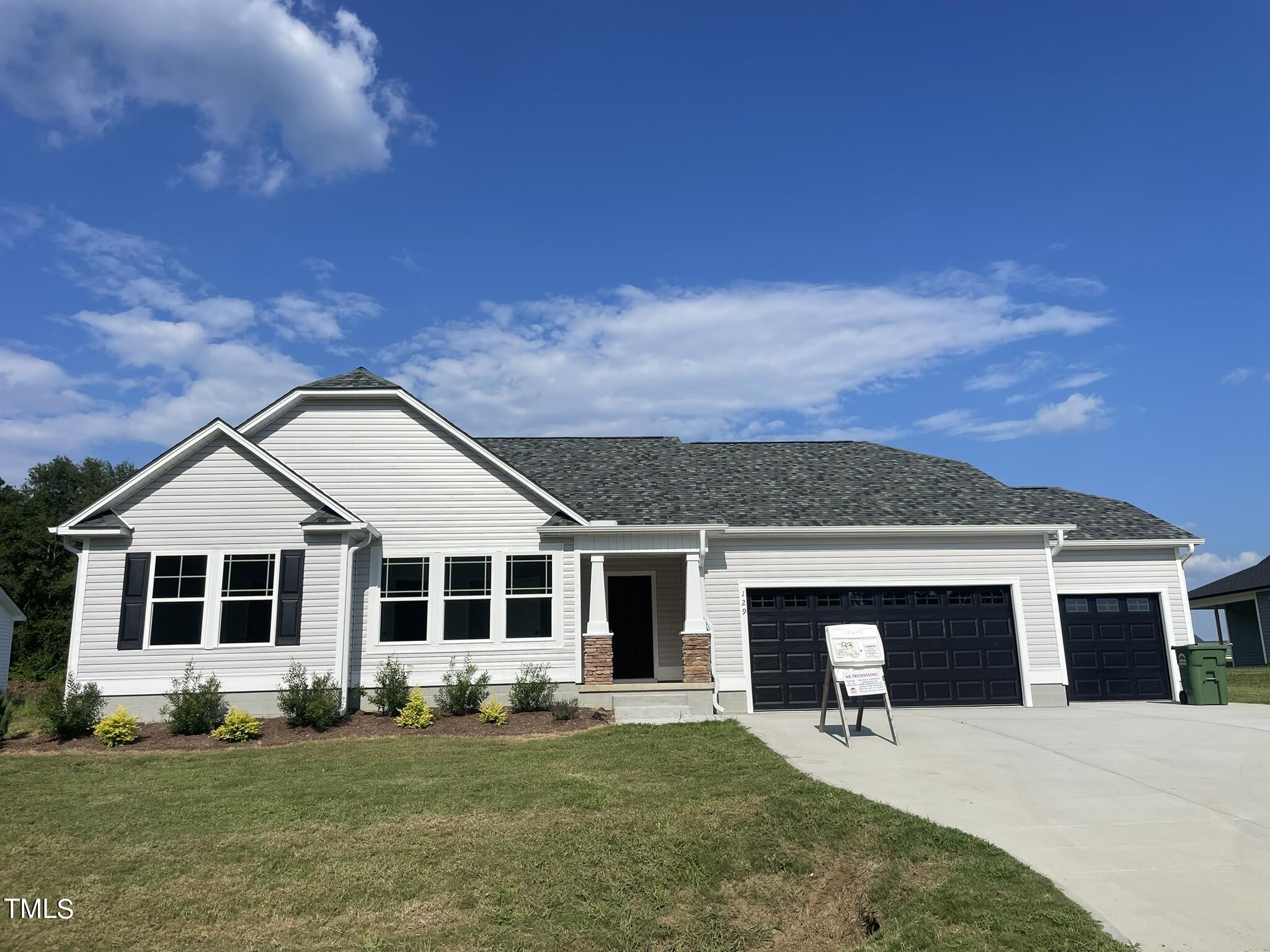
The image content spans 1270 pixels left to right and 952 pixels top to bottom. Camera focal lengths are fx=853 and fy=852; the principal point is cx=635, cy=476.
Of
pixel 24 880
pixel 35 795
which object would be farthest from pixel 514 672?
pixel 24 880

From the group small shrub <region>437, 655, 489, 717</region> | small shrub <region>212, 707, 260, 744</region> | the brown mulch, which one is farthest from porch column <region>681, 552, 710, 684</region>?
small shrub <region>212, 707, 260, 744</region>

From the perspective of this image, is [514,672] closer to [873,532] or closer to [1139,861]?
[873,532]

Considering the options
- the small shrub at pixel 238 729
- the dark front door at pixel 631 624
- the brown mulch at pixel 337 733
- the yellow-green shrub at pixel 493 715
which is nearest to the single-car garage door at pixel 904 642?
the dark front door at pixel 631 624

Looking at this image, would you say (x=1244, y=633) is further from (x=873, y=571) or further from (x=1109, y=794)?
(x=1109, y=794)

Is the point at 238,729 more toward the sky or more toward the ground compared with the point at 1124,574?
more toward the ground

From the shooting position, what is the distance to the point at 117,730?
13586mm

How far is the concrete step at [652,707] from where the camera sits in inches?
601

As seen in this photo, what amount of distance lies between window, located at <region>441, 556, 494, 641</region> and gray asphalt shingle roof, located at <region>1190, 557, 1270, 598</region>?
109 feet

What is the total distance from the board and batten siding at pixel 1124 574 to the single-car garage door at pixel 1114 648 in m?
0.22

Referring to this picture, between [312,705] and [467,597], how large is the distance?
141 inches

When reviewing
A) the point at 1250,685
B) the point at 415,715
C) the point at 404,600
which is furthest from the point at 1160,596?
the point at 404,600

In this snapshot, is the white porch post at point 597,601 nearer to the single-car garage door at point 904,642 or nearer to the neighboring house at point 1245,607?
the single-car garage door at point 904,642

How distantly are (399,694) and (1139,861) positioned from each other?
11969 millimetres

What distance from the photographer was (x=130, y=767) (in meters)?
12.1
